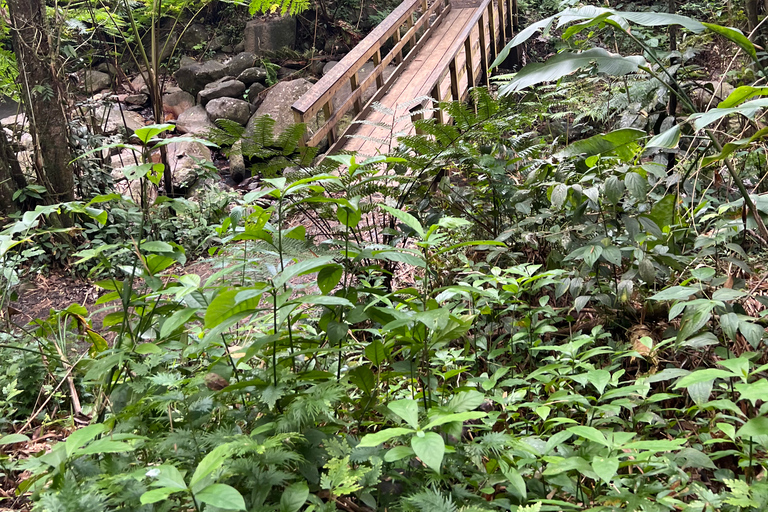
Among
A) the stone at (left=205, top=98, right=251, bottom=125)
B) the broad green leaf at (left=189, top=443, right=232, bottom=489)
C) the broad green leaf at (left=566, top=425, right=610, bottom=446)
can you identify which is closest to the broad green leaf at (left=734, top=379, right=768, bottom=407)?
the broad green leaf at (left=566, top=425, right=610, bottom=446)

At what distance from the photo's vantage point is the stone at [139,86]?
11.4m

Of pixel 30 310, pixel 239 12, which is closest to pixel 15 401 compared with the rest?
pixel 30 310

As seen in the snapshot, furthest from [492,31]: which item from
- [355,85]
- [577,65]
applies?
[577,65]

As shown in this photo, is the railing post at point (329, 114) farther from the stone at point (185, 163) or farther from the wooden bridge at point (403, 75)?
the stone at point (185, 163)

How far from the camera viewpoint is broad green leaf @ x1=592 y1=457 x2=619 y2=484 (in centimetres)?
106

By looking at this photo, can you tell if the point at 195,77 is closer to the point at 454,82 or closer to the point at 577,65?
the point at 454,82

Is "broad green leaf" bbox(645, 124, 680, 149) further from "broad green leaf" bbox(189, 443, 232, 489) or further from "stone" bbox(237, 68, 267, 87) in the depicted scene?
"stone" bbox(237, 68, 267, 87)

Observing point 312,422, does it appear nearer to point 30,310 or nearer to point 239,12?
point 30,310

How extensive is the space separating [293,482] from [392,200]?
87.7 inches

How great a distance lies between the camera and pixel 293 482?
1174mm

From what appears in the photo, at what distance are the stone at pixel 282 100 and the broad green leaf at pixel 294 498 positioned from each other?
9093 mm

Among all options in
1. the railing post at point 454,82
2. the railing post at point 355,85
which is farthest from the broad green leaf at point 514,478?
the railing post at point 454,82

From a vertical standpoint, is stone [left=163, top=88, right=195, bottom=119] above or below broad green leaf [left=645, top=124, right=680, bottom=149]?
below

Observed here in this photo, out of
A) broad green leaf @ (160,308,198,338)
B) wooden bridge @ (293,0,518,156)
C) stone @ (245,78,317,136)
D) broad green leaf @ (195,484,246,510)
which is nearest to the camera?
broad green leaf @ (195,484,246,510)
